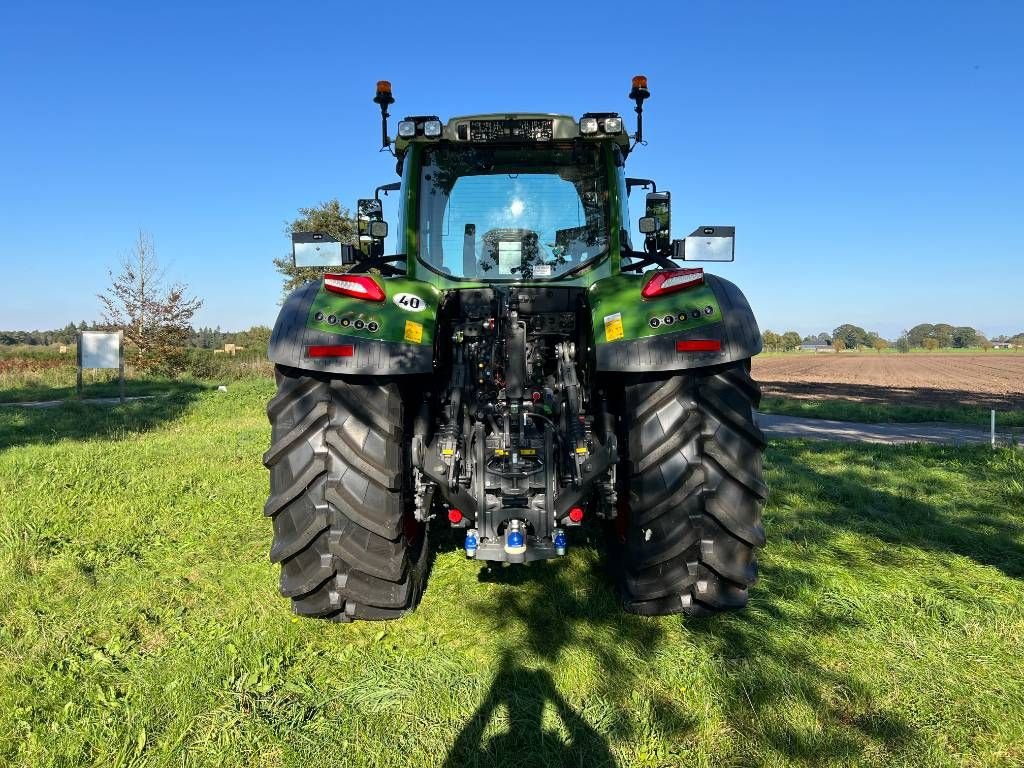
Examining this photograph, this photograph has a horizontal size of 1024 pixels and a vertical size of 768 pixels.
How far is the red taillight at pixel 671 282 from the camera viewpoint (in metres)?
3.09

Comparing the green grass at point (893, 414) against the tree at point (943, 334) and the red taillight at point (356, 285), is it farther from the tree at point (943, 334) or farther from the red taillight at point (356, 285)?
the tree at point (943, 334)

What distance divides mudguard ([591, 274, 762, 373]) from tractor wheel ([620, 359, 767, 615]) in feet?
0.54

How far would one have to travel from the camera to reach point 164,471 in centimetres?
641

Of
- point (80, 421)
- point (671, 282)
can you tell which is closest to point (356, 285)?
point (671, 282)

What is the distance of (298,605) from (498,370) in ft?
5.01

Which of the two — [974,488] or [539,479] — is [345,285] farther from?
[974,488]

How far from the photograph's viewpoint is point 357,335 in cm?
300

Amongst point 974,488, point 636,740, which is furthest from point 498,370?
point 974,488

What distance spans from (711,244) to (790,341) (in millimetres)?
104956

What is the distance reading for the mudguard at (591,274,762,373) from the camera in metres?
2.96

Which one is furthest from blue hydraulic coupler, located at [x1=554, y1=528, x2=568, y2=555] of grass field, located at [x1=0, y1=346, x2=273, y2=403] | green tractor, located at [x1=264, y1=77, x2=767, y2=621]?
grass field, located at [x1=0, y1=346, x2=273, y2=403]

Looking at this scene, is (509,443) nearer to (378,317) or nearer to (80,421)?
(378,317)

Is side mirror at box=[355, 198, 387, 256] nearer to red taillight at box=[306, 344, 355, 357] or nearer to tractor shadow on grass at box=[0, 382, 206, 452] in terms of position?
red taillight at box=[306, 344, 355, 357]

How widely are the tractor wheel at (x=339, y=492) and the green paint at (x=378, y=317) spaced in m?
0.24
